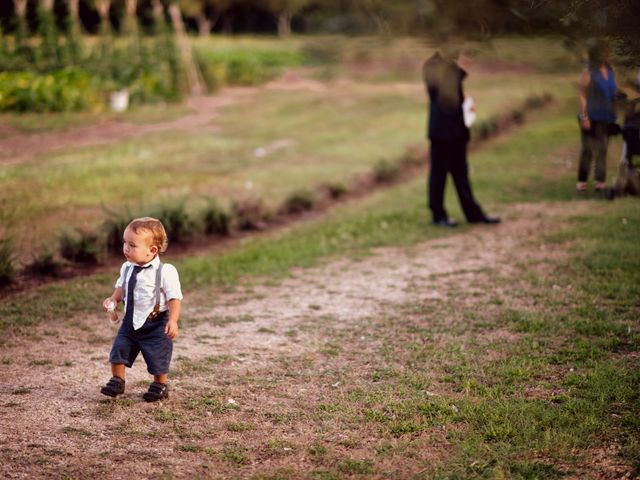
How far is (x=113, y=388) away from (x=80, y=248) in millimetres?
4055

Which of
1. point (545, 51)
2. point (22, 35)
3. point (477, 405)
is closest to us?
point (545, 51)

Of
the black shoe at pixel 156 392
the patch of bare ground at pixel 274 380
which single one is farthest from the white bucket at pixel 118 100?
the black shoe at pixel 156 392

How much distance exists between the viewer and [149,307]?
4.72 metres

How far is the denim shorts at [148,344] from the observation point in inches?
186

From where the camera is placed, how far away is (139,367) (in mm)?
5508

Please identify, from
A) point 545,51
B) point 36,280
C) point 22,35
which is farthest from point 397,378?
point 22,35

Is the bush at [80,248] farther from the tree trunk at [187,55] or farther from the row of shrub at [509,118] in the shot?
the tree trunk at [187,55]

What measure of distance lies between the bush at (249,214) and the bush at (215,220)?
0.90 ft

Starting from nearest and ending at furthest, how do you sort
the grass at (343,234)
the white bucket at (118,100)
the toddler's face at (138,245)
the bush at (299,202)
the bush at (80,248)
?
the toddler's face at (138,245) < the grass at (343,234) < the bush at (80,248) < the bush at (299,202) < the white bucket at (118,100)

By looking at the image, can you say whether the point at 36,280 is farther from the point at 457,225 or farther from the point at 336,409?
the point at 457,225

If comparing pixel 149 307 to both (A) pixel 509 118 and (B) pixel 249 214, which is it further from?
(A) pixel 509 118

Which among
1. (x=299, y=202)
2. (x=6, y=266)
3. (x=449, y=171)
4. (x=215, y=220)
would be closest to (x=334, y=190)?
(x=299, y=202)

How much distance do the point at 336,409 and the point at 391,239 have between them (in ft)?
16.6

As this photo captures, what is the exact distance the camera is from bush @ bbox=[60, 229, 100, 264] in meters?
8.51
